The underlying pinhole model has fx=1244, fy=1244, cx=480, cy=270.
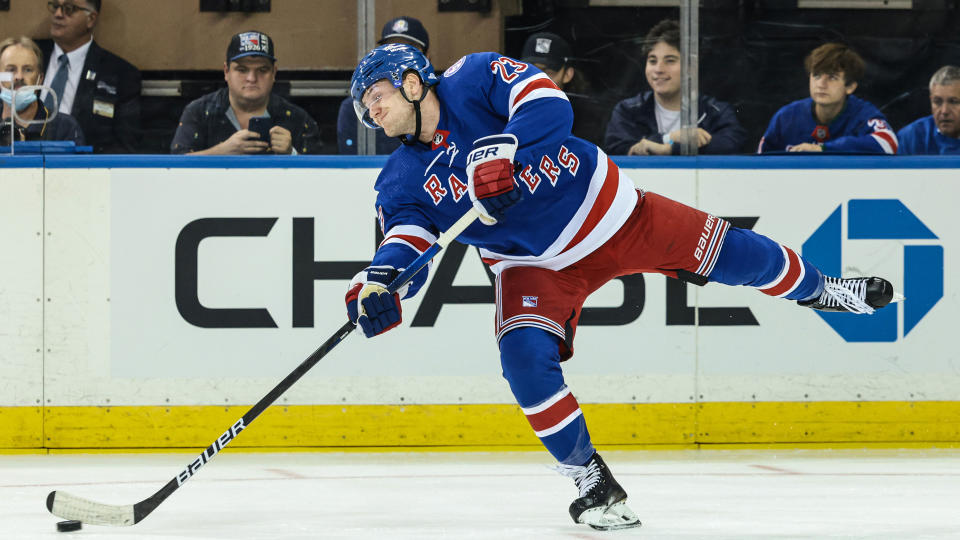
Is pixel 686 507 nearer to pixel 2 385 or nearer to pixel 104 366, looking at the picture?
pixel 104 366

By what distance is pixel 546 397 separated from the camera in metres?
2.79

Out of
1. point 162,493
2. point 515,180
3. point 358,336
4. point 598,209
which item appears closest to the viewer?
point 162,493

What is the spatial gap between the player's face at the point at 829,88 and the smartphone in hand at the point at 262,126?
6.42 feet

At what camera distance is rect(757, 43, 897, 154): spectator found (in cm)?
446

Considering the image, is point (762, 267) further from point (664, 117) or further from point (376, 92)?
point (664, 117)

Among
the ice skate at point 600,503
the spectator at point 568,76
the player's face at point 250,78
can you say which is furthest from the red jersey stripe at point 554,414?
the player's face at point 250,78

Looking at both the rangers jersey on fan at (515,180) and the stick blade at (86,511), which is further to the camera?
the rangers jersey on fan at (515,180)

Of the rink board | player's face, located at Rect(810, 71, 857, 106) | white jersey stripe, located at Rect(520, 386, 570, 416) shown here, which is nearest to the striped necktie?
the rink board

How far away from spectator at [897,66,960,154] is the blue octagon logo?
10.5 inches

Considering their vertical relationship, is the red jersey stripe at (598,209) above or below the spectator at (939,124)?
below

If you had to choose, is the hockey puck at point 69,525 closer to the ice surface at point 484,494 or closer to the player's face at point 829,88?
the ice surface at point 484,494

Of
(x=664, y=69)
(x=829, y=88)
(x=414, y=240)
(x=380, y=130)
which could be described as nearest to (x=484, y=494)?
(x=414, y=240)

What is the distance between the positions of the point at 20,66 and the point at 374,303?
2208 mm

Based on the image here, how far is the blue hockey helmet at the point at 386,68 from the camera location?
288 centimetres
